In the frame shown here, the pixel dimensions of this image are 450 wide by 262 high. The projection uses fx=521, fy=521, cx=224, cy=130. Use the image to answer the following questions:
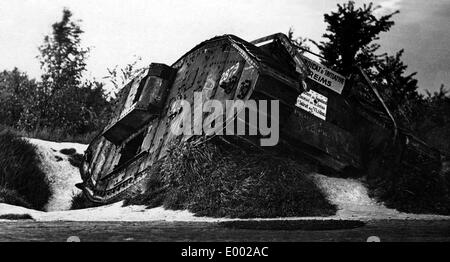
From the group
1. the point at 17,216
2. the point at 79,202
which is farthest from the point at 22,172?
the point at 17,216

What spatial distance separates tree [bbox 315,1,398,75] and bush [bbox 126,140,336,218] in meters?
4.28

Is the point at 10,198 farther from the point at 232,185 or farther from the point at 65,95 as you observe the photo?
the point at 65,95

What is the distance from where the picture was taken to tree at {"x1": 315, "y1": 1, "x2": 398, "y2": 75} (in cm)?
1036

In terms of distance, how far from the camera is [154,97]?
9.08m

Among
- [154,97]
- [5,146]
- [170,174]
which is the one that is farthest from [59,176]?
[170,174]

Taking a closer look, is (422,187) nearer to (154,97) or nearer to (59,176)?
(154,97)

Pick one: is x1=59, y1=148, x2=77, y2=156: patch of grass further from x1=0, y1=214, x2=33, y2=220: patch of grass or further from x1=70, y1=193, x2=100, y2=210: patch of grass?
x1=0, y1=214, x2=33, y2=220: patch of grass

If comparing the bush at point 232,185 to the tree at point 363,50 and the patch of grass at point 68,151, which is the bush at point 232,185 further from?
the patch of grass at point 68,151

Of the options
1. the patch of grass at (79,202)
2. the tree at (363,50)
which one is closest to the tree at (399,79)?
the tree at (363,50)

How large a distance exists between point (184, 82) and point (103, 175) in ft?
8.68

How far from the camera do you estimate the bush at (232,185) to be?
19.3 ft

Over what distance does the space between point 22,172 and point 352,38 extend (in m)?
7.30

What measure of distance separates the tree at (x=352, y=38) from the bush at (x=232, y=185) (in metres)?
4.28
